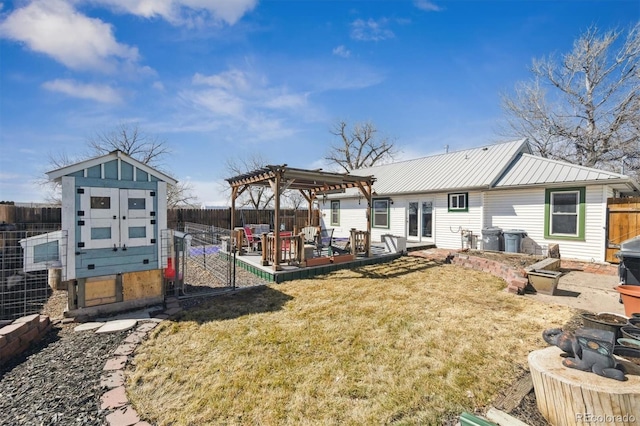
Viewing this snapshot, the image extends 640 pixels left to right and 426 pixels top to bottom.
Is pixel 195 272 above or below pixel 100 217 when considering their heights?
below

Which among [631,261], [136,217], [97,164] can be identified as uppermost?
[97,164]


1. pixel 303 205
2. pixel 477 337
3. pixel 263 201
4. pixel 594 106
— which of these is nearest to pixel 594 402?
pixel 477 337

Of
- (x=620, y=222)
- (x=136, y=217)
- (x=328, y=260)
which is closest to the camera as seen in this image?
(x=136, y=217)

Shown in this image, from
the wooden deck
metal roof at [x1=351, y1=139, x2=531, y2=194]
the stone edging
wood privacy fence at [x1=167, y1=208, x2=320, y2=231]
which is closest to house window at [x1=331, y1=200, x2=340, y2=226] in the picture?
wood privacy fence at [x1=167, y1=208, x2=320, y2=231]

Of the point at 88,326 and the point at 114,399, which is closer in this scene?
the point at 114,399

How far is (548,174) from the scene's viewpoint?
8.98 m

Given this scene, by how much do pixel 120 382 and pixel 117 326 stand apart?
1.55 metres

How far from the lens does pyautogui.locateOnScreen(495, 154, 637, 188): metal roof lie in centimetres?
785

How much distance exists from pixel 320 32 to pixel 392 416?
9968 millimetres

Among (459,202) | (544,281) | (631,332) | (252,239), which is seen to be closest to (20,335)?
(252,239)

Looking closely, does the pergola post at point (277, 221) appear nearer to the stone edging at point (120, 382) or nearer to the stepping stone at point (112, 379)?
the stone edging at point (120, 382)

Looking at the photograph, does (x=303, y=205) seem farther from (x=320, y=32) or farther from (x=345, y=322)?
(x=345, y=322)

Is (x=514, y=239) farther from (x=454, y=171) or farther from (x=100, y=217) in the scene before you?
(x=100, y=217)

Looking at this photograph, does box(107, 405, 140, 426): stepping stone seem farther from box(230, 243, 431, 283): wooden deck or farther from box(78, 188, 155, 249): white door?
box(230, 243, 431, 283): wooden deck
